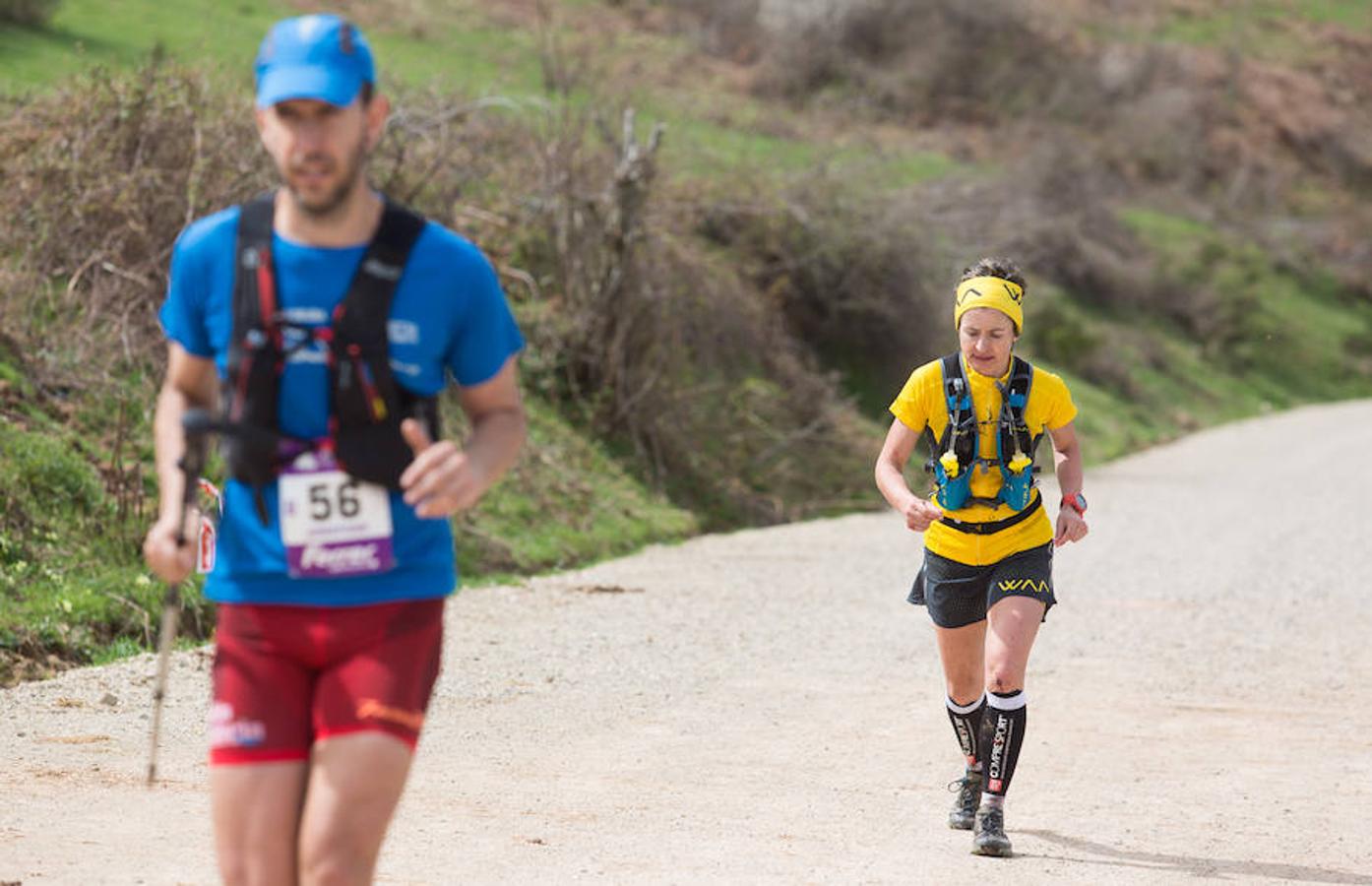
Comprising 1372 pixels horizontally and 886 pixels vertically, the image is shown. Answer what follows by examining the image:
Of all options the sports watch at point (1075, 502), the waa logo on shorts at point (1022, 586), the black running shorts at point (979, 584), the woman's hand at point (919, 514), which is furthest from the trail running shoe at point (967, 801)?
the woman's hand at point (919, 514)

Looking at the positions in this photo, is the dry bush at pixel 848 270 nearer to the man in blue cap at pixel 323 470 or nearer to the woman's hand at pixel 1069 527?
the woman's hand at pixel 1069 527

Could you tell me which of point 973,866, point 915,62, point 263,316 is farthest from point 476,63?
point 263,316

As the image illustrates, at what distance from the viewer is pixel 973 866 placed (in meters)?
6.75

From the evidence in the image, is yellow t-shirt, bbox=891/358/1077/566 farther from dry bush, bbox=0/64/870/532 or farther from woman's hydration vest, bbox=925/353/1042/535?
dry bush, bbox=0/64/870/532

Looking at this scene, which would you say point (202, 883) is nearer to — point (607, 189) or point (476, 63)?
point (607, 189)

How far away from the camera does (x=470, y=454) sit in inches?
152

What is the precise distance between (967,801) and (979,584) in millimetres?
920

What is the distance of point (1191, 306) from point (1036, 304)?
10.8m

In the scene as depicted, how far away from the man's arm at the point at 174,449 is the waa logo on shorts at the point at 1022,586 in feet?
12.2

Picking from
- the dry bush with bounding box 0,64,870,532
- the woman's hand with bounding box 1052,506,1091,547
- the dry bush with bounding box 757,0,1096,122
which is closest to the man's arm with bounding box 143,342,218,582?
the woman's hand with bounding box 1052,506,1091,547

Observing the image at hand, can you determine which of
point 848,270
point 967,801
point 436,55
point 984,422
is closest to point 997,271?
point 984,422

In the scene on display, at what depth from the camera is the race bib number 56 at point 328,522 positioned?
3781 millimetres

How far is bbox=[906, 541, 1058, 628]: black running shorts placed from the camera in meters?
6.98

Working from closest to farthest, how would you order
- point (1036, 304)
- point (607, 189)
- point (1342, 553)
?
point (1342, 553) → point (607, 189) → point (1036, 304)
